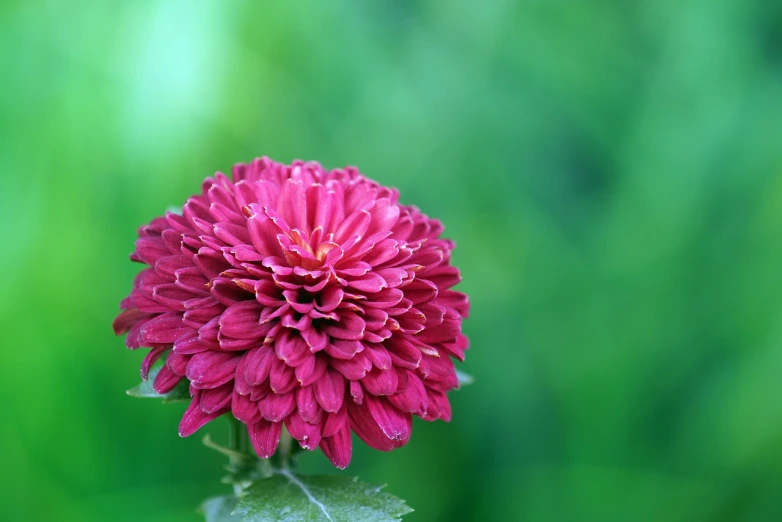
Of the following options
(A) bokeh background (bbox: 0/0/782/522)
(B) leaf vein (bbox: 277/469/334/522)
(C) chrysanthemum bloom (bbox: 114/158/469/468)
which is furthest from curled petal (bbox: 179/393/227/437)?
(A) bokeh background (bbox: 0/0/782/522)

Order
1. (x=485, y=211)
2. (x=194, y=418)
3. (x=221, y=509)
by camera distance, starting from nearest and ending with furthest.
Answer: (x=194, y=418) → (x=221, y=509) → (x=485, y=211)

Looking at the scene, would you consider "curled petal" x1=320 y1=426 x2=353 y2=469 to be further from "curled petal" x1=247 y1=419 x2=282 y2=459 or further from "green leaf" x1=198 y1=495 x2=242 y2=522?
"green leaf" x1=198 y1=495 x2=242 y2=522

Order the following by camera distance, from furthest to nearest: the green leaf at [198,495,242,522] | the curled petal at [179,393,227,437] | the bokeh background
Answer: the bokeh background < the green leaf at [198,495,242,522] < the curled petal at [179,393,227,437]

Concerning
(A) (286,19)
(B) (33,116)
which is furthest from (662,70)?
(B) (33,116)

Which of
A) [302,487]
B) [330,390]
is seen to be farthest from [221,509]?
[330,390]

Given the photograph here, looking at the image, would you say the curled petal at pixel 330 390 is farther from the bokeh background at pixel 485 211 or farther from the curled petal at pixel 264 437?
the bokeh background at pixel 485 211

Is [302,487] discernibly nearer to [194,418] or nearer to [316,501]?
[316,501]
